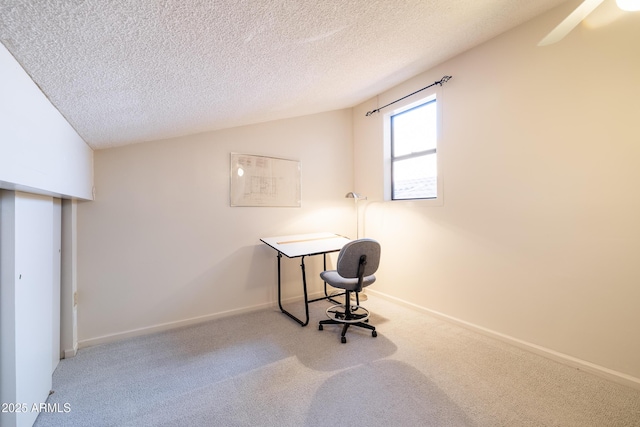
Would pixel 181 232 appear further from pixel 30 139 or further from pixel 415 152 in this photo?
pixel 415 152

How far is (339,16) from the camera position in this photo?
1.36 metres

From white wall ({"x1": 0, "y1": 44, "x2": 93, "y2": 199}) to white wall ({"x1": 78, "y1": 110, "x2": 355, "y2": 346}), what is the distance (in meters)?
0.77

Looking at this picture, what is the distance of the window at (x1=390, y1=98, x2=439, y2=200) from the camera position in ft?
9.94

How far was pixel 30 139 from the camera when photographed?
1084 mm

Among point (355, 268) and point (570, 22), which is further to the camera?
point (355, 268)

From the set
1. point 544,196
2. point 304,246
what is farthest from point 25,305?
point 544,196

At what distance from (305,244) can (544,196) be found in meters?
2.29

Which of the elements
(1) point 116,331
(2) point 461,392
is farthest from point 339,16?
(1) point 116,331

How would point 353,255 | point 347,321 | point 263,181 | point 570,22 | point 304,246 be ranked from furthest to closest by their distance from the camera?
point 263,181 → point 304,246 → point 347,321 → point 353,255 → point 570,22

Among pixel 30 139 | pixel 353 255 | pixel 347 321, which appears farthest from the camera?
pixel 347 321

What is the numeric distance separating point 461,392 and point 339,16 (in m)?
2.43

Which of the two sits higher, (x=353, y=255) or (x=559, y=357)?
(x=353, y=255)

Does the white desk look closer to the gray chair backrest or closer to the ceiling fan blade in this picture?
the gray chair backrest

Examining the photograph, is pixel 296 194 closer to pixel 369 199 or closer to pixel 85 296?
pixel 369 199
